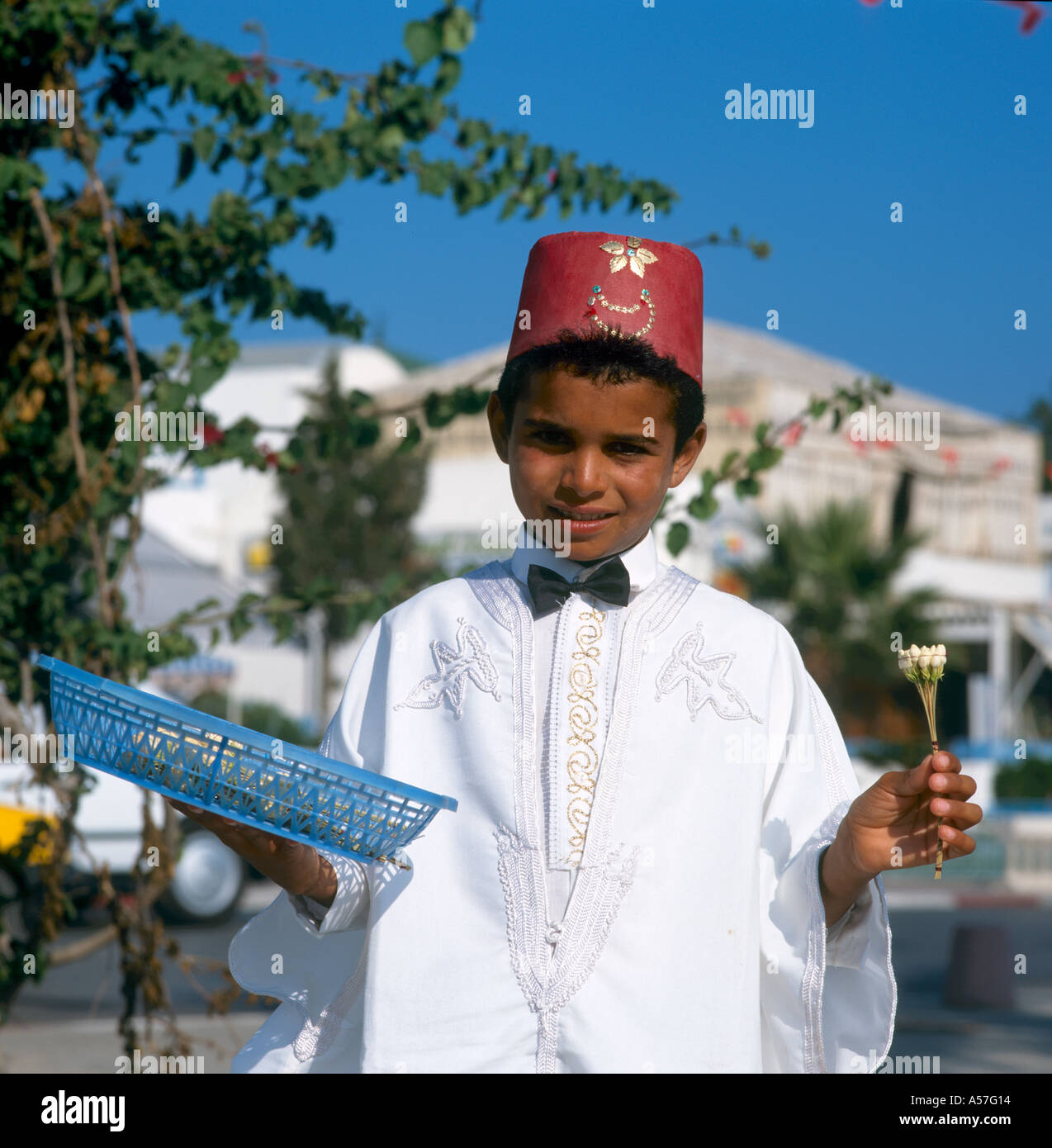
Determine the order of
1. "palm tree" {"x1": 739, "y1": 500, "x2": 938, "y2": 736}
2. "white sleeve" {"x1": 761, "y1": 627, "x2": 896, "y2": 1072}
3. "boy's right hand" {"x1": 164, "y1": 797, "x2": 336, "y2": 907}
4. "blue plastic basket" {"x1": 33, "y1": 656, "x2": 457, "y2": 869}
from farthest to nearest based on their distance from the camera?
1. "palm tree" {"x1": 739, "y1": 500, "x2": 938, "y2": 736}
2. "white sleeve" {"x1": 761, "y1": 627, "x2": 896, "y2": 1072}
3. "boy's right hand" {"x1": 164, "y1": 797, "x2": 336, "y2": 907}
4. "blue plastic basket" {"x1": 33, "y1": 656, "x2": 457, "y2": 869}

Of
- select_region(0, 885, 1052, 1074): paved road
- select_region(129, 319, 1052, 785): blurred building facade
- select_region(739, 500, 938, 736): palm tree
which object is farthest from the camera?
select_region(129, 319, 1052, 785): blurred building facade

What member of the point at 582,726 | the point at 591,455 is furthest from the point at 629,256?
the point at 582,726

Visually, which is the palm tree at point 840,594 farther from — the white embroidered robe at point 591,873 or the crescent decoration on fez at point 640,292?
the crescent decoration on fez at point 640,292

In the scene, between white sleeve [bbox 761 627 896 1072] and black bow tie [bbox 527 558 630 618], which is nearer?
white sleeve [bbox 761 627 896 1072]

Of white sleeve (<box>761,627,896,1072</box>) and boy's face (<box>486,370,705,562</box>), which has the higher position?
boy's face (<box>486,370,705,562</box>)

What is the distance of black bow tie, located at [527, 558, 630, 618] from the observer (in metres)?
2.16

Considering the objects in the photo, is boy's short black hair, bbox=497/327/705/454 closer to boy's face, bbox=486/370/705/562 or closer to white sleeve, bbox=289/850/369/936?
boy's face, bbox=486/370/705/562

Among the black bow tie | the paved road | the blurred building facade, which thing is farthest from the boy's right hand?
the blurred building facade

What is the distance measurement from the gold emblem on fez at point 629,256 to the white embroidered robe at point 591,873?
0.41 m

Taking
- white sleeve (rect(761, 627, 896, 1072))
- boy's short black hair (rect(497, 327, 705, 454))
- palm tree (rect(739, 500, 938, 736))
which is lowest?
white sleeve (rect(761, 627, 896, 1072))

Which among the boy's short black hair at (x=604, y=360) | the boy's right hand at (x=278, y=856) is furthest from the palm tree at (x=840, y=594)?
the boy's right hand at (x=278, y=856)

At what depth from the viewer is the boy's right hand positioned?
6.27 feet

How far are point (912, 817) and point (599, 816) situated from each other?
0.41m

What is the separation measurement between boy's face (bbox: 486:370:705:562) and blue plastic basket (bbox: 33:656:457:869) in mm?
498
